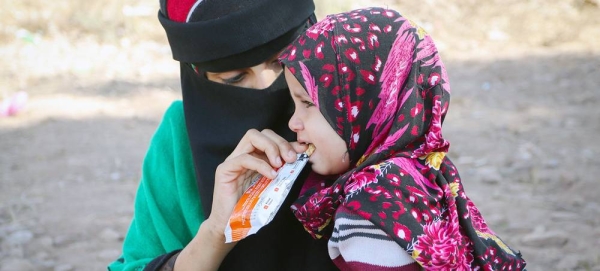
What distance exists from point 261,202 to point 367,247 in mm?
327

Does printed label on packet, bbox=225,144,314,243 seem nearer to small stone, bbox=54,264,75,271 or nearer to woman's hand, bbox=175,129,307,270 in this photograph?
woman's hand, bbox=175,129,307,270

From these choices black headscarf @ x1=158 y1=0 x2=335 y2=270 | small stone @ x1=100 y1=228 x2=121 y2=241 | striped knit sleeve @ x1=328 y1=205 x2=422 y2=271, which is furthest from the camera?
small stone @ x1=100 y1=228 x2=121 y2=241

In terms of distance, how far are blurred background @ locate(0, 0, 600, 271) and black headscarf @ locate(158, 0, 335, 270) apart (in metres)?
1.96

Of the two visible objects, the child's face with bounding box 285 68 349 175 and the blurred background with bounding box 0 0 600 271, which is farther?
the blurred background with bounding box 0 0 600 271

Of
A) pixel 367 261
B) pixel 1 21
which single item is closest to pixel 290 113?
pixel 367 261

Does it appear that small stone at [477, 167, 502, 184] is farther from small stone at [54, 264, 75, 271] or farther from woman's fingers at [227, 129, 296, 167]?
woman's fingers at [227, 129, 296, 167]

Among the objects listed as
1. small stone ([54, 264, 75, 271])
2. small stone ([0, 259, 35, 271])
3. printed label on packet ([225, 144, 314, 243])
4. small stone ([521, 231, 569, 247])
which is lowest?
small stone ([521, 231, 569, 247])

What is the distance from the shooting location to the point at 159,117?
6.81m

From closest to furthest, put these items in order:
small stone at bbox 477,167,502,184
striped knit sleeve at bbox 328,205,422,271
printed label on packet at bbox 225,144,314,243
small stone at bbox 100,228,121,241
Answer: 1. striped knit sleeve at bbox 328,205,422,271
2. printed label on packet at bbox 225,144,314,243
3. small stone at bbox 100,228,121,241
4. small stone at bbox 477,167,502,184

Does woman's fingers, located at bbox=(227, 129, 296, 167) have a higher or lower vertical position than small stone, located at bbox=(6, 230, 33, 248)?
higher

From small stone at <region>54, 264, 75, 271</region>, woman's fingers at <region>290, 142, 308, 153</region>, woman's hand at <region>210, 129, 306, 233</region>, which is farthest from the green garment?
small stone at <region>54, 264, 75, 271</region>

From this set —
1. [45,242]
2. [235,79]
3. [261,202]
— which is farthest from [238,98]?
[45,242]

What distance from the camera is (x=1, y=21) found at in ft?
31.1

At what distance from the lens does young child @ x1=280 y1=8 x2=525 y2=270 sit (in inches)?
66.9
